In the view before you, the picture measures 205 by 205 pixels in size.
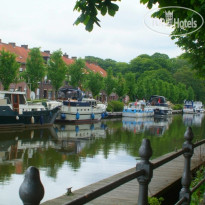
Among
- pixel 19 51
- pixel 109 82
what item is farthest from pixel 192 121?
pixel 19 51

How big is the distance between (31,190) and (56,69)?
51200 millimetres

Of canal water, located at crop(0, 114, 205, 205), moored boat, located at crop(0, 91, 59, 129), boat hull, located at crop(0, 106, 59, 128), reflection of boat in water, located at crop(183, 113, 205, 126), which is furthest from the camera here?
reflection of boat in water, located at crop(183, 113, 205, 126)

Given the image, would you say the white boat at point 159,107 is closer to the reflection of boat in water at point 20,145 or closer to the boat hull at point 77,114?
the boat hull at point 77,114

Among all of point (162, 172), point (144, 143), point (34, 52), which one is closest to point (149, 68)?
point (34, 52)

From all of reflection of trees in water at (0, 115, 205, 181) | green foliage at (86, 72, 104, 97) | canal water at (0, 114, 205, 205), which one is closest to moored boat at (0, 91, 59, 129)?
canal water at (0, 114, 205, 205)

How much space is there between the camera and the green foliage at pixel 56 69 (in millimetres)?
52281

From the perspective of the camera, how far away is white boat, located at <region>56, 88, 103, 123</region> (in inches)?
1599

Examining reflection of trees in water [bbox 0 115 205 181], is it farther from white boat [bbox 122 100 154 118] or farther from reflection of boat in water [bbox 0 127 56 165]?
white boat [bbox 122 100 154 118]

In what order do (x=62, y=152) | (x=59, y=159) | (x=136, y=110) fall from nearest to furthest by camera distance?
(x=59, y=159) < (x=62, y=152) < (x=136, y=110)

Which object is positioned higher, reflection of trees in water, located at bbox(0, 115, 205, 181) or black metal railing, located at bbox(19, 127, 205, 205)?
black metal railing, located at bbox(19, 127, 205, 205)

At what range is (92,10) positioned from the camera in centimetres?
558

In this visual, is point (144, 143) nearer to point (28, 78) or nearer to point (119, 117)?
point (28, 78)

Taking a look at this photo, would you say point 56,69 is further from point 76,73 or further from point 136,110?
point 136,110

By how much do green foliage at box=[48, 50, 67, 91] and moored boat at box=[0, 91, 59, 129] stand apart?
17431mm
